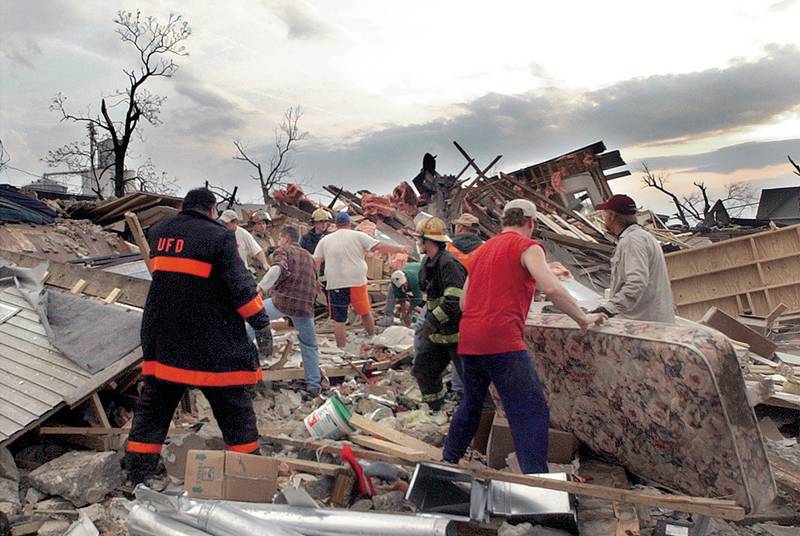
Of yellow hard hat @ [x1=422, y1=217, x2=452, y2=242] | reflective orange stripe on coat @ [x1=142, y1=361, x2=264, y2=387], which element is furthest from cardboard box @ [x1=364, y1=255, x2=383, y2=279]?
reflective orange stripe on coat @ [x1=142, y1=361, x2=264, y2=387]

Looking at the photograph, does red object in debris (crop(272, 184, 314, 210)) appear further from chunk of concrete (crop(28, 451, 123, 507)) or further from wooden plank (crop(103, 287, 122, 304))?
chunk of concrete (crop(28, 451, 123, 507))

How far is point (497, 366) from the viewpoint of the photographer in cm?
346

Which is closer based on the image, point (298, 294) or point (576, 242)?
point (298, 294)

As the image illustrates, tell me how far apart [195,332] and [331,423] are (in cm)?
125

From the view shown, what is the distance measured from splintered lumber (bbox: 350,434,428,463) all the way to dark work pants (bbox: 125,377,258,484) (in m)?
0.75

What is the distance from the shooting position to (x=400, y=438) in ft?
14.0

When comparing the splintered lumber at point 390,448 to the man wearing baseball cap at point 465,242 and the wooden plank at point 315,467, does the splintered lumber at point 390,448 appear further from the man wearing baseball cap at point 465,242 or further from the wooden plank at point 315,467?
the man wearing baseball cap at point 465,242

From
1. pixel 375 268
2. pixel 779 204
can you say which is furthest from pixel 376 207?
pixel 779 204

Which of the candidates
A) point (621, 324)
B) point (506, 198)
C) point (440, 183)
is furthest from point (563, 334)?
point (440, 183)

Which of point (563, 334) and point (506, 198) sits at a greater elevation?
point (506, 198)

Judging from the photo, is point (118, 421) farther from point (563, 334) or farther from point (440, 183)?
point (440, 183)

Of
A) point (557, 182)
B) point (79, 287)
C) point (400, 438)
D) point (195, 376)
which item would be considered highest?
point (557, 182)

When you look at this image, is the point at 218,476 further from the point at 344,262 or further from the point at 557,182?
the point at 557,182

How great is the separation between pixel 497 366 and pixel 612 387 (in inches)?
26.9
